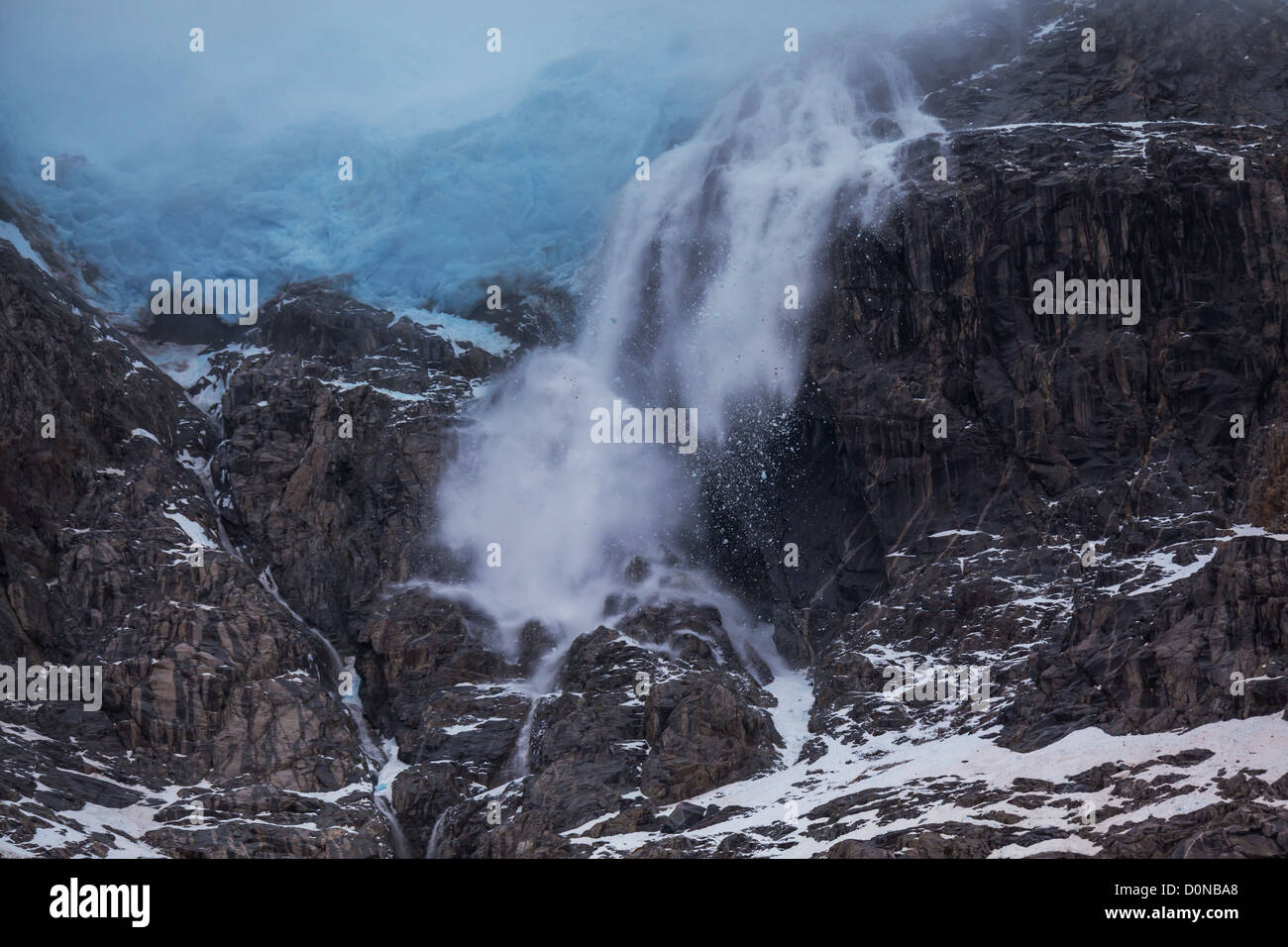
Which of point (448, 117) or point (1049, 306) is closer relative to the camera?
point (1049, 306)

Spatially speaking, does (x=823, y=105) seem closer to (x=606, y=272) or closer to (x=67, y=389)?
(x=606, y=272)

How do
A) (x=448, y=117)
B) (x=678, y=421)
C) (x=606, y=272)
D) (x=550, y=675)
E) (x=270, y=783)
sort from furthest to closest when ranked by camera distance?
(x=448, y=117)
(x=606, y=272)
(x=678, y=421)
(x=550, y=675)
(x=270, y=783)

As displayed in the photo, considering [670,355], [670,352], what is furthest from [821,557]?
[670,352]

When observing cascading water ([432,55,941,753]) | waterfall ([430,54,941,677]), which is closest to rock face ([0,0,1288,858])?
cascading water ([432,55,941,753])

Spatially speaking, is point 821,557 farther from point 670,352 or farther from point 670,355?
point 670,352

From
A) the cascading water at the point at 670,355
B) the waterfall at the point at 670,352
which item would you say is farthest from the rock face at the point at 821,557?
the waterfall at the point at 670,352

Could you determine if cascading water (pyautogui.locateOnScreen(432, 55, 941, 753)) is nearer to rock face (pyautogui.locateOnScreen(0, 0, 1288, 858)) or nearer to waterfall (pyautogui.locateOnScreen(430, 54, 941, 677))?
waterfall (pyautogui.locateOnScreen(430, 54, 941, 677))
